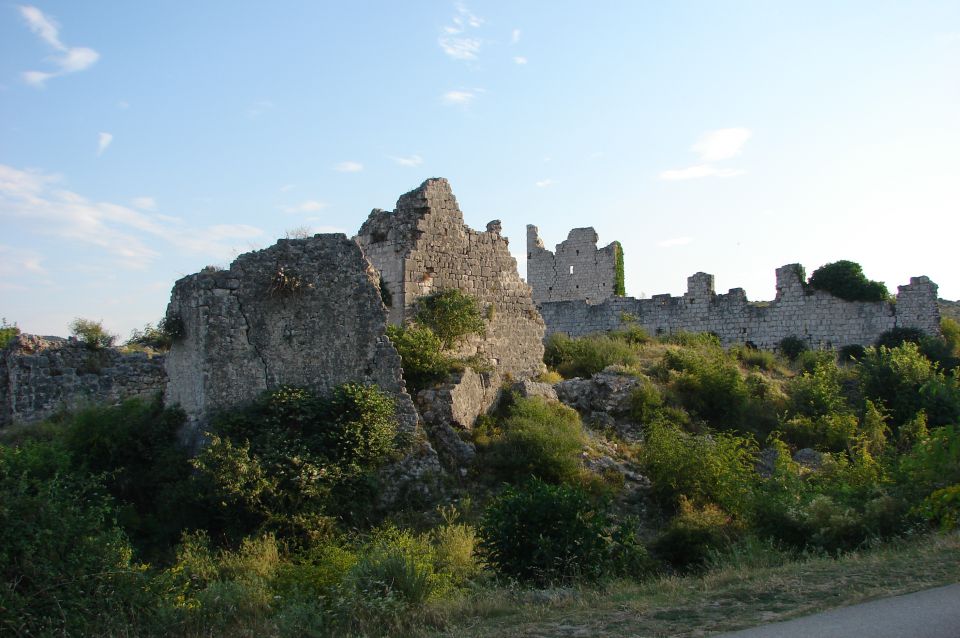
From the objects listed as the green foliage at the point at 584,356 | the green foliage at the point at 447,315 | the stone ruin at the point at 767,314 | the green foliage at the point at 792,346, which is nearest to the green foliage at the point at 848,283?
the stone ruin at the point at 767,314

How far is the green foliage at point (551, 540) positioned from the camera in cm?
971

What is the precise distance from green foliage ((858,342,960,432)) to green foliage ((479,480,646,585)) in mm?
11854

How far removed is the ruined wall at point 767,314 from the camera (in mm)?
26250

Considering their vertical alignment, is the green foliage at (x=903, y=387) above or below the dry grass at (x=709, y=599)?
above

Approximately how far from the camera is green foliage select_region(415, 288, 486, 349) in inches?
649

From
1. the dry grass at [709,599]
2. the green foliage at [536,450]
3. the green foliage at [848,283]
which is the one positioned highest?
the green foliage at [848,283]

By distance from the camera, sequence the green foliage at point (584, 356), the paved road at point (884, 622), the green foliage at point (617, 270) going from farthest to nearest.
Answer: the green foliage at point (617, 270), the green foliage at point (584, 356), the paved road at point (884, 622)

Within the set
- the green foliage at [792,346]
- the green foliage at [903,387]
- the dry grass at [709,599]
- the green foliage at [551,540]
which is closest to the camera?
the dry grass at [709,599]

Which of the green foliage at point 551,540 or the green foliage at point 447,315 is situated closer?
the green foliage at point 551,540

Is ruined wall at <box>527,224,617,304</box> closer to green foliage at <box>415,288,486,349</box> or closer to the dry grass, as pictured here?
green foliage at <box>415,288,486,349</box>

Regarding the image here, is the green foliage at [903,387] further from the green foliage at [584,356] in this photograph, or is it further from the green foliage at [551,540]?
the green foliage at [551,540]

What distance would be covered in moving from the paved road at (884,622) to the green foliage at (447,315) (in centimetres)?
1035

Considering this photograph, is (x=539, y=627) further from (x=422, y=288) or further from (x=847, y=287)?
(x=847, y=287)

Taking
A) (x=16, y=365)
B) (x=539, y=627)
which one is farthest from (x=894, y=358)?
(x=16, y=365)
